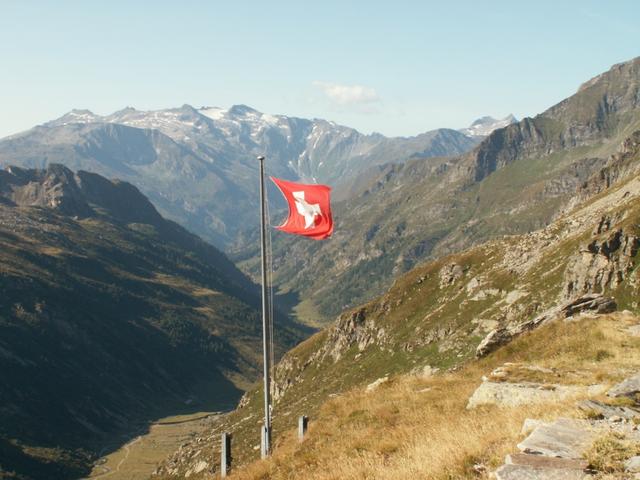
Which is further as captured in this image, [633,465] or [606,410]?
[606,410]

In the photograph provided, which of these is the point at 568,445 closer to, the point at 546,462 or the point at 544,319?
the point at 546,462

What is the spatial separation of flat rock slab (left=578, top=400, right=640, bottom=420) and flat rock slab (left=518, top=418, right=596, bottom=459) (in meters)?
1.95

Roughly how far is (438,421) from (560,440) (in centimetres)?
880

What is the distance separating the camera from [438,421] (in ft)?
79.8

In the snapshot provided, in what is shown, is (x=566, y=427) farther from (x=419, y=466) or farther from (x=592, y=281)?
(x=592, y=281)

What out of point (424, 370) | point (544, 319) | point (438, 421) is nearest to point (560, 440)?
point (438, 421)

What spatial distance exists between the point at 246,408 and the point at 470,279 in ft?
282

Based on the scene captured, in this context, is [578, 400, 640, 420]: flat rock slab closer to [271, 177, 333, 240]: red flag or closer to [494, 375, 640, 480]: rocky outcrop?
[494, 375, 640, 480]: rocky outcrop

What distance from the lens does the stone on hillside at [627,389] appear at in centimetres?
2144

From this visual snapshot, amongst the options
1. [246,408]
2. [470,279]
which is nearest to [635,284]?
[470,279]

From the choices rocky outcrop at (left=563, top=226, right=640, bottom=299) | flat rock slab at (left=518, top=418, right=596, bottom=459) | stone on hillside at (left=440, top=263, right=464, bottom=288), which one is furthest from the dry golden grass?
stone on hillside at (left=440, top=263, right=464, bottom=288)

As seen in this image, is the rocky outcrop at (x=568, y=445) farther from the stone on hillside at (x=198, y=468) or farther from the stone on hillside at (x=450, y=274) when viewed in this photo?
the stone on hillside at (x=198, y=468)

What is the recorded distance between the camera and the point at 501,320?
88688 mm

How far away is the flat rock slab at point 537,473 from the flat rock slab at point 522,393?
9.93 m
